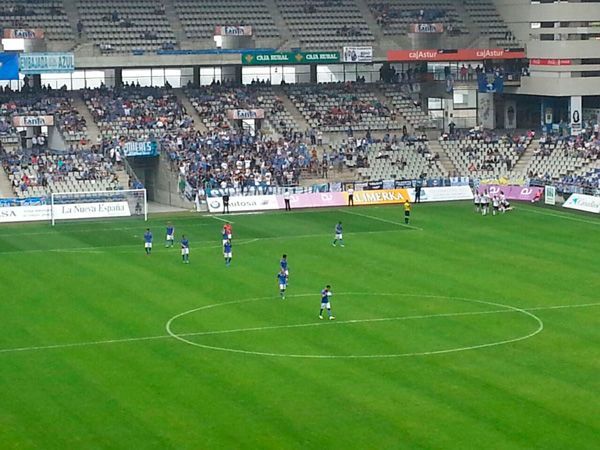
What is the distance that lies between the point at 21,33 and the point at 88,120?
692 centimetres

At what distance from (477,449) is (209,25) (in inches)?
2653

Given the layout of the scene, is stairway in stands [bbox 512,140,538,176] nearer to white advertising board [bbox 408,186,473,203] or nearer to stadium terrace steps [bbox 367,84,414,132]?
white advertising board [bbox 408,186,473,203]

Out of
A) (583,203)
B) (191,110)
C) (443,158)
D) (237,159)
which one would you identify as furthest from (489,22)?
(583,203)

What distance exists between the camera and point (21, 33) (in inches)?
3546

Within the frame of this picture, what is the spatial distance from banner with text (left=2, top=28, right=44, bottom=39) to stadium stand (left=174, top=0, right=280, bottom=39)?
1083 cm

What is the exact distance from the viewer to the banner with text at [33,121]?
87.6m

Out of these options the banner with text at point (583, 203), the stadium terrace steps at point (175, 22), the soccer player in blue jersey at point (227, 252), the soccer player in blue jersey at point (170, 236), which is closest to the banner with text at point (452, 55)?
the stadium terrace steps at point (175, 22)

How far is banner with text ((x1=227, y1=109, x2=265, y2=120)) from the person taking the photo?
307 ft

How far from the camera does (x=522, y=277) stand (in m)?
58.2

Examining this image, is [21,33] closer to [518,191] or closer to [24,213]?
[24,213]

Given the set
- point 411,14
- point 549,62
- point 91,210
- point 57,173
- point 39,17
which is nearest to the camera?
point 91,210

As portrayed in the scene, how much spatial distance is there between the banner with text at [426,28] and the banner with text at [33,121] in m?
26.7

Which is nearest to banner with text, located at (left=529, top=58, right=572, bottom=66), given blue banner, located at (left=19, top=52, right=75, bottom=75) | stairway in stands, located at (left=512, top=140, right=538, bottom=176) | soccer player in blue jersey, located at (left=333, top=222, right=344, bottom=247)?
stairway in stands, located at (left=512, top=140, right=538, bottom=176)

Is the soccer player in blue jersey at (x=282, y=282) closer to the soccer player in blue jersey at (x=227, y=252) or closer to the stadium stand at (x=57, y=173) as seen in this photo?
the soccer player in blue jersey at (x=227, y=252)
